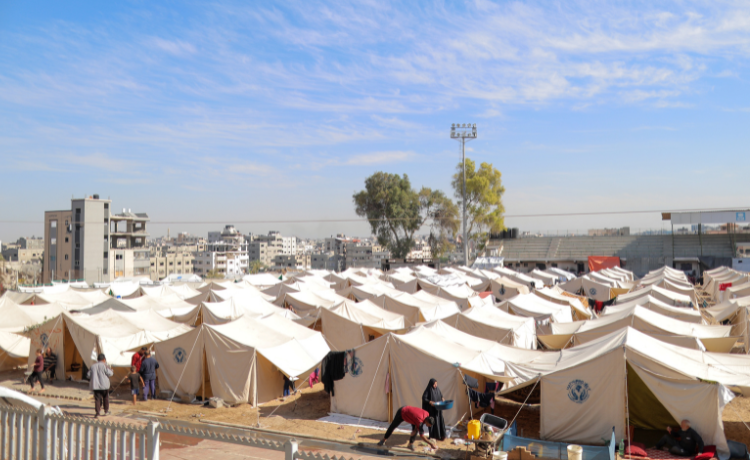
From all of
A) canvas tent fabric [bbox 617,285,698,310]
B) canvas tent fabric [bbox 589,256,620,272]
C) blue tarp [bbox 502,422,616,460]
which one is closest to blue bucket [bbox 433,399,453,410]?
Result: blue tarp [bbox 502,422,616,460]

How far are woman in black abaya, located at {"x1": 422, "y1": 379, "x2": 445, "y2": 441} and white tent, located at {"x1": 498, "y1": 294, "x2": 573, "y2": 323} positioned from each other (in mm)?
10298

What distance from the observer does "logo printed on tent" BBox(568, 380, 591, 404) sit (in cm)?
875

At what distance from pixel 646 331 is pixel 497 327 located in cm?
399

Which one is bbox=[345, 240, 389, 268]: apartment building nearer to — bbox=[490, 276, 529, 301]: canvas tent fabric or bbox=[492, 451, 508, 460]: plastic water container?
bbox=[490, 276, 529, 301]: canvas tent fabric

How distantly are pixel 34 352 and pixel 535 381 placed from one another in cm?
1262

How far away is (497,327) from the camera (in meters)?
14.9

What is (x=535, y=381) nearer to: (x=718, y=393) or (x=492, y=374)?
(x=492, y=374)

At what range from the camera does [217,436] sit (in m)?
4.30

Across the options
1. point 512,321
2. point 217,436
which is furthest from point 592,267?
point 217,436

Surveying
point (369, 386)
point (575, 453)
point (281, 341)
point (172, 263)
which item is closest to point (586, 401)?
point (575, 453)

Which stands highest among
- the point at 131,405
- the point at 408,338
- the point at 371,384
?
the point at 408,338

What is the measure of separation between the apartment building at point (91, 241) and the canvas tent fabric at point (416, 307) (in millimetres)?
46180

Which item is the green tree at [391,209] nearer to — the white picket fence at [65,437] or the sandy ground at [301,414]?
the sandy ground at [301,414]

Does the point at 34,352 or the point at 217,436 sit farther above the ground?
the point at 217,436
